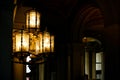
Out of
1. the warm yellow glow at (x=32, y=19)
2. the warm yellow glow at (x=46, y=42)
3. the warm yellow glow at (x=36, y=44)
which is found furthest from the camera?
the warm yellow glow at (x=32, y=19)

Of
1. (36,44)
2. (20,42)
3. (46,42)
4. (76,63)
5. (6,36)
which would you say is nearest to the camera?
(6,36)

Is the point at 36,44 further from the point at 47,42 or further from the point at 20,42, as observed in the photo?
the point at 20,42

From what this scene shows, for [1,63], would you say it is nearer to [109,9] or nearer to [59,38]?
[109,9]

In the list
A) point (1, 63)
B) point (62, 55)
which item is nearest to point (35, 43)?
point (1, 63)

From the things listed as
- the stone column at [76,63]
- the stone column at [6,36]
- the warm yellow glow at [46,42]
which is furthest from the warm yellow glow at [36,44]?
the stone column at [76,63]

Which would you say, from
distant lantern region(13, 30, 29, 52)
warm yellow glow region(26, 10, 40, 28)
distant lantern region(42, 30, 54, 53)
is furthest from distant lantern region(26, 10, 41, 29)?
distant lantern region(13, 30, 29, 52)

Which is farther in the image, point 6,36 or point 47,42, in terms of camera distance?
point 47,42

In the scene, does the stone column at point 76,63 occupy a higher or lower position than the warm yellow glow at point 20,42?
lower

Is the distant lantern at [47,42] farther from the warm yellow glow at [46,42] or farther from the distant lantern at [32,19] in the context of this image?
the distant lantern at [32,19]

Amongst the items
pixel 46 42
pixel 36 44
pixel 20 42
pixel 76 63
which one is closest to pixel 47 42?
pixel 46 42

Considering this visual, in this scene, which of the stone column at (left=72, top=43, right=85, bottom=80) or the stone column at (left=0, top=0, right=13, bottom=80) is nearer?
the stone column at (left=0, top=0, right=13, bottom=80)

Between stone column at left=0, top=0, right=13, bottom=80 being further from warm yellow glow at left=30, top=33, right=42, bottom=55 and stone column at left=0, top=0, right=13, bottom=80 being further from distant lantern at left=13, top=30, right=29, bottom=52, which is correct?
warm yellow glow at left=30, top=33, right=42, bottom=55

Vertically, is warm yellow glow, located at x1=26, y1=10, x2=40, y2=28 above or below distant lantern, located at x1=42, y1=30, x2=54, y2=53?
above

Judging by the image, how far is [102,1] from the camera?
33.1ft
